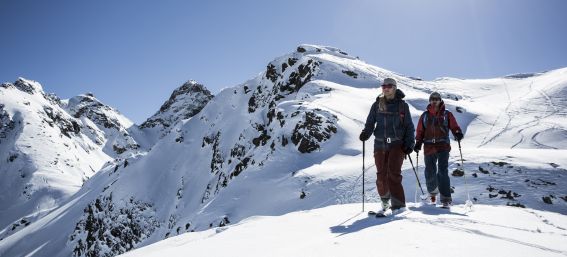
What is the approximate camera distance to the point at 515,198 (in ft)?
43.9

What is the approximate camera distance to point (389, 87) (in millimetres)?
7031

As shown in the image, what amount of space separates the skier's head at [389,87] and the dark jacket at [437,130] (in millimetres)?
2033

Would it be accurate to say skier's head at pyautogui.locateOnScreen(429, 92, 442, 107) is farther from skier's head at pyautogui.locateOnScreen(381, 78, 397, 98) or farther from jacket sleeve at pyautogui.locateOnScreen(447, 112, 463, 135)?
skier's head at pyautogui.locateOnScreen(381, 78, 397, 98)

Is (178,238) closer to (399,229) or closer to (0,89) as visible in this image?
(399,229)

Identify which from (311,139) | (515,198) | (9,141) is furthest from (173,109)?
(515,198)

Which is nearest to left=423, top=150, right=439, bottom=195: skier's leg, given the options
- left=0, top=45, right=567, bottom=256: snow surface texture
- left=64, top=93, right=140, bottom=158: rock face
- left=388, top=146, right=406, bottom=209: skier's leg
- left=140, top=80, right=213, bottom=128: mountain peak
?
left=0, top=45, right=567, bottom=256: snow surface texture

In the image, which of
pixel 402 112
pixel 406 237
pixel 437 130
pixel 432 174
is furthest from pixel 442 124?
pixel 406 237

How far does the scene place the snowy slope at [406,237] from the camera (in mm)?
3756

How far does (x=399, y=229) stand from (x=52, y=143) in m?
166

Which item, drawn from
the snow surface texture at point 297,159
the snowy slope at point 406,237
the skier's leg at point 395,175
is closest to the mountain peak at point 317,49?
the snow surface texture at point 297,159

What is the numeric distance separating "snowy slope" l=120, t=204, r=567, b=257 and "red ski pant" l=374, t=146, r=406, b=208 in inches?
15.5

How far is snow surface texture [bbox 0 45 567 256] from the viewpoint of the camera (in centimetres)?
1566

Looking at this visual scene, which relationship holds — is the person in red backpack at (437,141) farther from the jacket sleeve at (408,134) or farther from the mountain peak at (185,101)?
the mountain peak at (185,101)

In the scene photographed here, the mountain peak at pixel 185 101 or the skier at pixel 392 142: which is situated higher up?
the mountain peak at pixel 185 101
